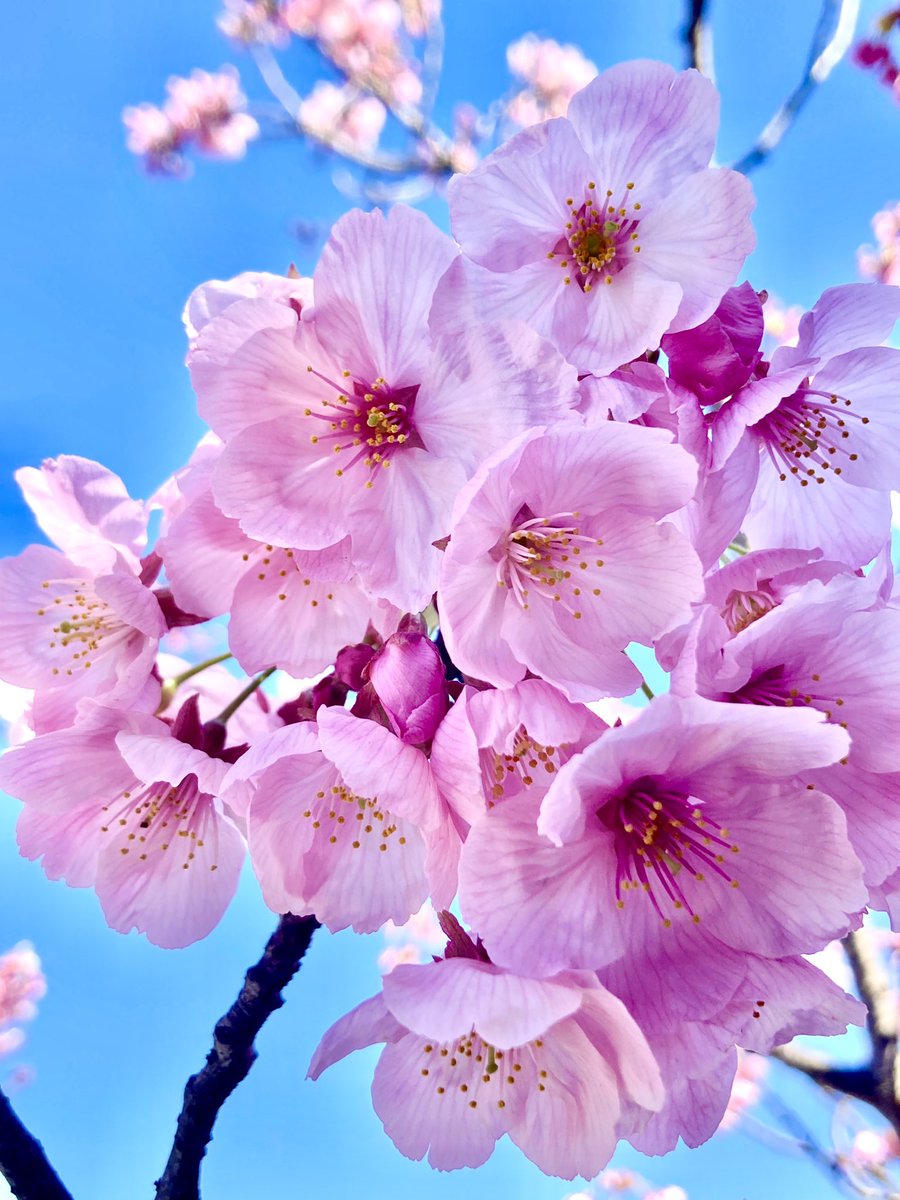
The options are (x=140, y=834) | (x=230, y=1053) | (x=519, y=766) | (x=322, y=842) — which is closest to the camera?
(x=519, y=766)

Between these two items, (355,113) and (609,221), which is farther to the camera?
(355,113)

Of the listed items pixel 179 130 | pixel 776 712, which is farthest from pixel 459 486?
pixel 179 130

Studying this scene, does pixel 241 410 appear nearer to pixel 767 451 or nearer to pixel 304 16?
pixel 767 451

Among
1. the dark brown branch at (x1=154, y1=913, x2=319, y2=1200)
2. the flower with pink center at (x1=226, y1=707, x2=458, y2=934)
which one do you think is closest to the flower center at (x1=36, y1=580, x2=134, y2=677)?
the flower with pink center at (x1=226, y1=707, x2=458, y2=934)

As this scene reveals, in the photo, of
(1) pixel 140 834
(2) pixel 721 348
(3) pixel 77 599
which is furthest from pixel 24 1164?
(2) pixel 721 348

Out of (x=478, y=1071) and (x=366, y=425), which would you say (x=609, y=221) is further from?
(x=478, y=1071)

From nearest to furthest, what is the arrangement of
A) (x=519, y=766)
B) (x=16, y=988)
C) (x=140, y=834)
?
(x=519, y=766) → (x=140, y=834) → (x=16, y=988)

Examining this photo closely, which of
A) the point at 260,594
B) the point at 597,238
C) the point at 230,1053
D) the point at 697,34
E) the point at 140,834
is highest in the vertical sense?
the point at 697,34
